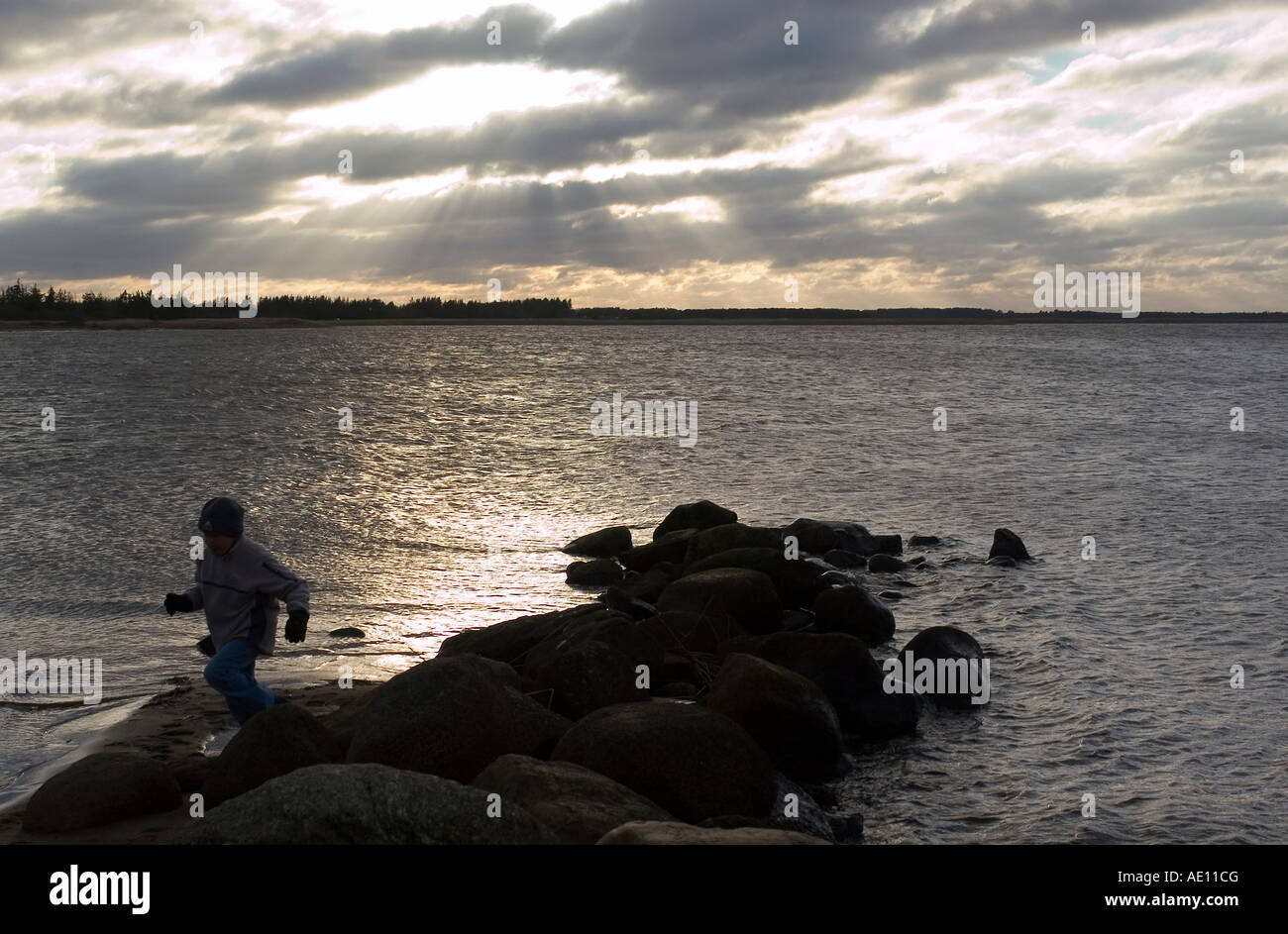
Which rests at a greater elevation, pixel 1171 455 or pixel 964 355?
pixel 964 355

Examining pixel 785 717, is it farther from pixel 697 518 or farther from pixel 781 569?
pixel 697 518

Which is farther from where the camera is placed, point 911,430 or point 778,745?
point 911,430

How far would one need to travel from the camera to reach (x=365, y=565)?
18.4 m

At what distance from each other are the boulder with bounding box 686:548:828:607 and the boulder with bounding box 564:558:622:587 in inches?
81.6

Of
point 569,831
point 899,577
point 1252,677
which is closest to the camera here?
point 569,831

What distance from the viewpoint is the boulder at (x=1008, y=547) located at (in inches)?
742

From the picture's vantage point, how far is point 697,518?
1936 centimetres

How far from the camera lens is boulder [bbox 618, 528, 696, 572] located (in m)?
17.6

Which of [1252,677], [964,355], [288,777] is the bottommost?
[1252,677]

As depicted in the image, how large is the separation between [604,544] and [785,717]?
10.2m

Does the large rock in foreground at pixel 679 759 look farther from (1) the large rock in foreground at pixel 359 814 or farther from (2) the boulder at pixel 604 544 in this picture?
(2) the boulder at pixel 604 544

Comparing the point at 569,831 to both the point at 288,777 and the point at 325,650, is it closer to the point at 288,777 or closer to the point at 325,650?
the point at 288,777
